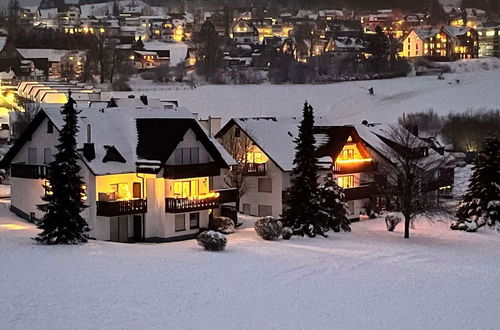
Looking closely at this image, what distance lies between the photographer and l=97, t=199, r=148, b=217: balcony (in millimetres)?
39406

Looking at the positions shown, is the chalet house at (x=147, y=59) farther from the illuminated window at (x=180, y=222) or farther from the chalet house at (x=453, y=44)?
the illuminated window at (x=180, y=222)

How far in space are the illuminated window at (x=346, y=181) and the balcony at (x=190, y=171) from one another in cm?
1085

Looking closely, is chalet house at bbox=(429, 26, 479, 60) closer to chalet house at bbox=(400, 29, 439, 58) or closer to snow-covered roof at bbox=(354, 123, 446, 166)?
chalet house at bbox=(400, 29, 439, 58)

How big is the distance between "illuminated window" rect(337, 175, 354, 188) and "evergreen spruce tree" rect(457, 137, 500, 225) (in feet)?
24.8

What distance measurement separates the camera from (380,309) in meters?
27.9

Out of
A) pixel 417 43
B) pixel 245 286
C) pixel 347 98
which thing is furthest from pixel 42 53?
pixel 245 286

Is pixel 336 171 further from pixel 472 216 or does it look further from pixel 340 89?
pixel 340 89

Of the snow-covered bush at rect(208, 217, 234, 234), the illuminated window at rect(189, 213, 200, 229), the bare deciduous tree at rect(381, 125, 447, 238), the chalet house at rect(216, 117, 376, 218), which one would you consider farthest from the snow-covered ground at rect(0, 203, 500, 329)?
the chalet house at rect(216, 117, 376, 218)

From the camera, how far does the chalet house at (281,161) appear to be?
49.8 meters

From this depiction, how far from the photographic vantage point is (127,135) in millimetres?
43000

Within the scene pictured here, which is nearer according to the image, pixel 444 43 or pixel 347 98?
pixel 347 98

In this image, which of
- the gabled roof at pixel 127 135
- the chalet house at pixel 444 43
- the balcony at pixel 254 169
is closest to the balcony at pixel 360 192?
the balcony at pixel 254 169

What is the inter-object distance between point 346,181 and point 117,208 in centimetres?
1798

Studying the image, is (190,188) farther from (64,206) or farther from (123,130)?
(64,206)
